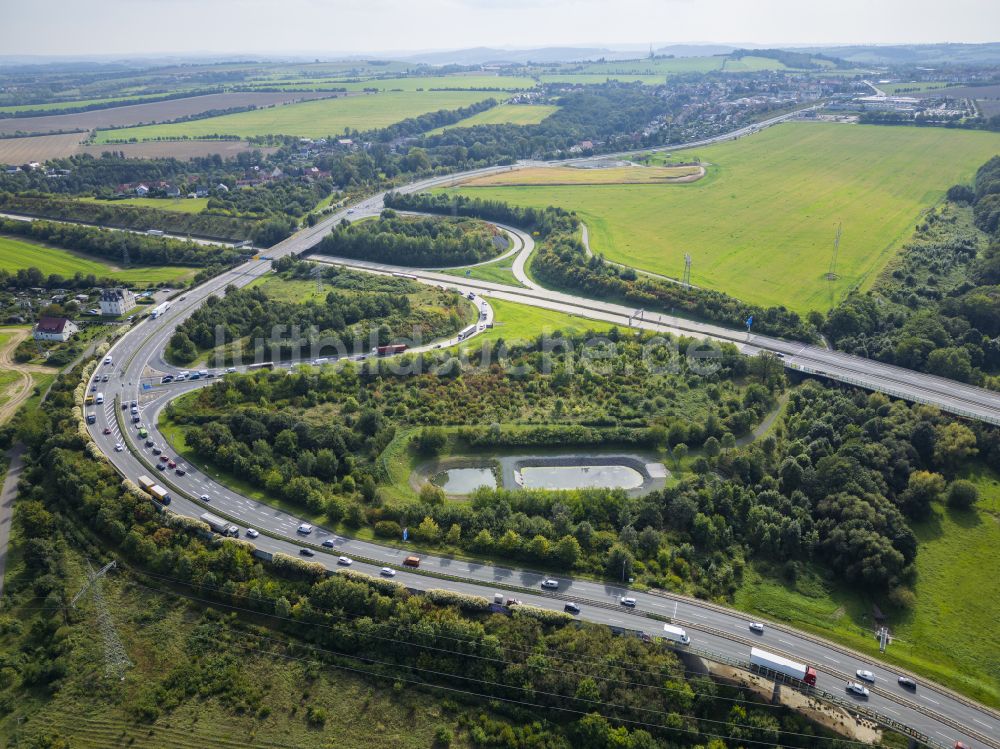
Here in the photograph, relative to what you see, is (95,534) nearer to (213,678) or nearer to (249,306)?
(213,678)

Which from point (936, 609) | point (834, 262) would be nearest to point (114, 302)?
point (936, 609)

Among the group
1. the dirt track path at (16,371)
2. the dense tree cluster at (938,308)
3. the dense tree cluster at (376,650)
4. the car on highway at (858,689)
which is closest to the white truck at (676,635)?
the dense tree cluster at (376,650)

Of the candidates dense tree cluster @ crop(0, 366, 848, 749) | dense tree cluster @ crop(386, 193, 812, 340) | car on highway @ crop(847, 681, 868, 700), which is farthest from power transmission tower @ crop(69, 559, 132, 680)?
dense tree cluster @ crop(386, 193, 812, 340)

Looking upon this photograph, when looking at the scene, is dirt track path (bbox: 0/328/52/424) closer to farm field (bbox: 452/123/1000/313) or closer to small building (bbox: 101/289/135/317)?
small building (bbox: 101/289/135/317)

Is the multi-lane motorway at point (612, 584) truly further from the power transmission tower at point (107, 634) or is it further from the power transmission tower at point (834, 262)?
the power transmission tower at point (834, 262)

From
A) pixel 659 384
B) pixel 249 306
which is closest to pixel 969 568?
pixel 659 384

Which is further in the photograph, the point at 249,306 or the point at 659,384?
the point at 249,306
